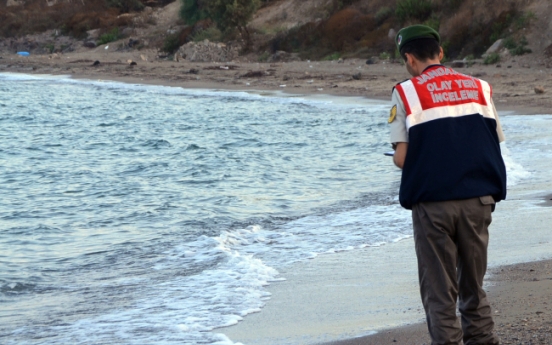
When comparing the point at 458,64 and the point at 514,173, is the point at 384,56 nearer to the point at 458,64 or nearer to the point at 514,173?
the point at 458,64

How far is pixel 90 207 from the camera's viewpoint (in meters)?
10.5

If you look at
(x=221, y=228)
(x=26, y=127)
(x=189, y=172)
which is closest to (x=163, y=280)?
(x=221, y=228)

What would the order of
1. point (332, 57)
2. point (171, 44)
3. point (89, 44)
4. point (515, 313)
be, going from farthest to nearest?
point (89, 44)
point (171, 44)
point (332, 57)
point (515, 313)

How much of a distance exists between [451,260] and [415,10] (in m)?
29.2

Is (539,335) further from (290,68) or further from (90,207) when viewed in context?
(290,68)

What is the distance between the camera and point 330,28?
3334 centimetres

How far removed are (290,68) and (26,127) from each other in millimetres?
Result: 10697

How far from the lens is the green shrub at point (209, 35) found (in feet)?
128

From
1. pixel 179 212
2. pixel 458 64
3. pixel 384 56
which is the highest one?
pixel 384 56

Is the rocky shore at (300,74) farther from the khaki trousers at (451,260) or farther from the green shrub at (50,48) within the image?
the khaki trousers at (451,260)

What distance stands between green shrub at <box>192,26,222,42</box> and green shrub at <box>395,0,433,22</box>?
34.2 feet

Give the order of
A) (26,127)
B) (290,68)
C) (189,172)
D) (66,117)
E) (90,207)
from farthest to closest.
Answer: (290,68) < (66,117) < (26,127) < (189,172) < (90,207)

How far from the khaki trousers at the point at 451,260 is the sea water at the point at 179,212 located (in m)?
1.60

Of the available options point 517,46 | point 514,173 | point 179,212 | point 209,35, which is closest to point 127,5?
point 209,35
